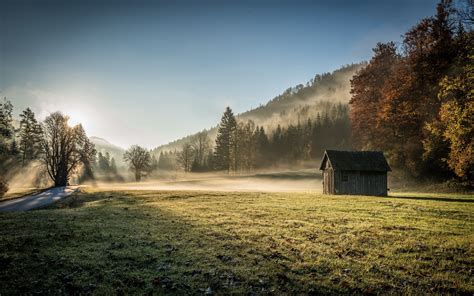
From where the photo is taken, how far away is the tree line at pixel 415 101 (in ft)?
106

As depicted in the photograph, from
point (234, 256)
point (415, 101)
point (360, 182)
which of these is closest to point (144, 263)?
point (234, 256)

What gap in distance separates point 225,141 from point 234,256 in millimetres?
75029

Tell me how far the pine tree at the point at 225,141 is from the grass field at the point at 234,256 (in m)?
67.0

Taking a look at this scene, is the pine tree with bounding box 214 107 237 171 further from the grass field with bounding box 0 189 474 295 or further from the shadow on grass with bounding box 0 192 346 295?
the shadow on grass with bounding box 0 192 346 295

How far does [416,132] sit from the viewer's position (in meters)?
39.9

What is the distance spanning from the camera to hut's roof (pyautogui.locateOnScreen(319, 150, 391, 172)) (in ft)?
113

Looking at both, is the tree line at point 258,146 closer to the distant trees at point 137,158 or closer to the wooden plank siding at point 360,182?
the distant trees at point 137,158

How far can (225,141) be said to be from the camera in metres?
83.4

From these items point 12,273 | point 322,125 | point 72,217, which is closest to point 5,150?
point 72,217

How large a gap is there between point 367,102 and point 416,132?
30.9 feet

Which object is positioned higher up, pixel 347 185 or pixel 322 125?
pixel 322 125

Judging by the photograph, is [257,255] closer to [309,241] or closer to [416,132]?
[309,241]

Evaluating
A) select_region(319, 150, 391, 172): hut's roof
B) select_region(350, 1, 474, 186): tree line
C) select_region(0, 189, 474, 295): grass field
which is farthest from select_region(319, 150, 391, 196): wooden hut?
select_region(0, 189, 474, 295): grass field

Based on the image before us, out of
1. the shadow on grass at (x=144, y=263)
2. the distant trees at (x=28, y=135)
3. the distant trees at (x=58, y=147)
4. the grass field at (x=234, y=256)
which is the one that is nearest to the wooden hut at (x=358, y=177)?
the grass field at (x=234, y=256)
